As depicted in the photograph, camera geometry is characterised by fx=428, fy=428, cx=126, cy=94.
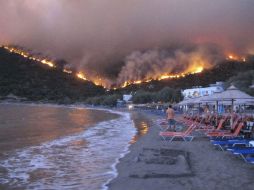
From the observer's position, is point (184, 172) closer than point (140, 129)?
Yes

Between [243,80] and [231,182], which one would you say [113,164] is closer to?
[231,182]

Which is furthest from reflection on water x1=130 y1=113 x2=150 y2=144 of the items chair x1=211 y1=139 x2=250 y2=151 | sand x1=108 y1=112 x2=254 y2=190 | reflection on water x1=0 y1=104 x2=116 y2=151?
sand x1=108 y1=112 x2=254 y2=190

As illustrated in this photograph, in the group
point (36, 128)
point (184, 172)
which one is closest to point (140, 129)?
point (36, 128)

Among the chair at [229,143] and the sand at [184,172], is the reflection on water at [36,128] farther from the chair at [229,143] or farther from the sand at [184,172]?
the chair at [229,143]

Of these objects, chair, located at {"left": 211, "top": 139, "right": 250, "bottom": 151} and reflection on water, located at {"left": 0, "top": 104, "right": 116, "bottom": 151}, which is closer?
chair, located at {"left": 211, "top": 139, "right": 250, "bottom": 151}

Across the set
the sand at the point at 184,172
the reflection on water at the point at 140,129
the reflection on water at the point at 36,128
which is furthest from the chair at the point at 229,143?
the reflection on water at the point at 36,128

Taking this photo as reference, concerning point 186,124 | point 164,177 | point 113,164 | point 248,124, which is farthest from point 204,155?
point 186,124

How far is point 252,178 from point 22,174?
7.33 m

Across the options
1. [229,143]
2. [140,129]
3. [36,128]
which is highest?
[229,143]

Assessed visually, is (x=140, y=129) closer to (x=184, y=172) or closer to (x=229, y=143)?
(x=229, y=143)

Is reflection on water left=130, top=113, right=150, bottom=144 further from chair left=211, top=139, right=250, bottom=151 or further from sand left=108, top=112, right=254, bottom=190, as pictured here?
sand left=108, top=112, right=254, bottom=190

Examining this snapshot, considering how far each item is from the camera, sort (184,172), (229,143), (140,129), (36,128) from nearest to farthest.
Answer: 1. (184,172)
2. (229,143)
3. (140,129)
4. (36,128)

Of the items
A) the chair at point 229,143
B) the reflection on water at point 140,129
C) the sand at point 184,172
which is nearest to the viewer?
the sand at point 184,172

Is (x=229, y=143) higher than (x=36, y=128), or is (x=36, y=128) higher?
(x=229, y=143)
